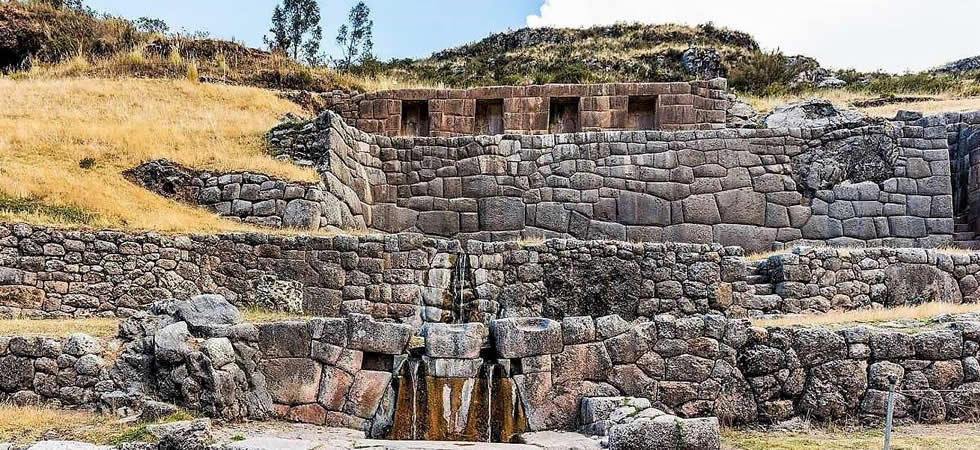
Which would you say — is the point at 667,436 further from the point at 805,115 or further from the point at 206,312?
the point at 805,115

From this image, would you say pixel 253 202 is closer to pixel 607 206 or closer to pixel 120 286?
pixel 120 286

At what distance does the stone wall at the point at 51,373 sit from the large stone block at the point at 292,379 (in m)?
1.79

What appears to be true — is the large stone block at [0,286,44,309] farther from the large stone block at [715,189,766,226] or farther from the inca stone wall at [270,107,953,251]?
the large stone block at [715,189,766,226]

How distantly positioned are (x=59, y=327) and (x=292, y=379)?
3.73 meters

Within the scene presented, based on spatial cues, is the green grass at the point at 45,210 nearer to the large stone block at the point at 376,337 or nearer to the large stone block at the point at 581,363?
the large stone block at the point at 376,337

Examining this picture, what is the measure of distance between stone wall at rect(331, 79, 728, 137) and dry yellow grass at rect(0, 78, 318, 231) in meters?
2.97

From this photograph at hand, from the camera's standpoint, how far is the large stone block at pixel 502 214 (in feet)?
53.3

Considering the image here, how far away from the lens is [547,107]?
739 inches

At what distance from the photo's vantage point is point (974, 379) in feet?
28.9

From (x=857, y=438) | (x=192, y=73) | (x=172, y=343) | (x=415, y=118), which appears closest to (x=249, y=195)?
(x=415, y=118)

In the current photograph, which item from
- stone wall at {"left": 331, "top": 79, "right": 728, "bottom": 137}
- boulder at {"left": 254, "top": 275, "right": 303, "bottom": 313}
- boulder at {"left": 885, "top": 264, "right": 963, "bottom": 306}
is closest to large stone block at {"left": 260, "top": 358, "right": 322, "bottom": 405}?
boulder at {"left": 254, "top": 275, "right": 303, "bottom": 313}

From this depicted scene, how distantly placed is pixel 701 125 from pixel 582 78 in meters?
13.7

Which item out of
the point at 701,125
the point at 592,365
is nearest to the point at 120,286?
the point at 592,365

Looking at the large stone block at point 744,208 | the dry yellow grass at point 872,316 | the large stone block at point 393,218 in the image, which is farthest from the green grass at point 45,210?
the large stone block at point 744,208
